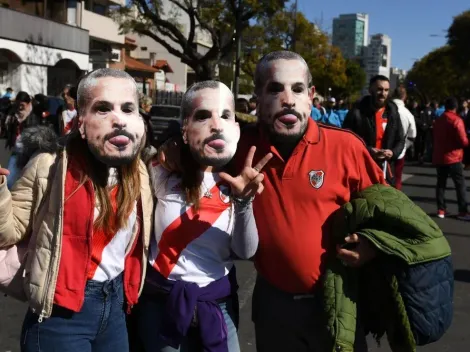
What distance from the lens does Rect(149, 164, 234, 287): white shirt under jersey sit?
7.86 ft

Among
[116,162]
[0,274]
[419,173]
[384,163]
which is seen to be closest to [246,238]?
[116,162]

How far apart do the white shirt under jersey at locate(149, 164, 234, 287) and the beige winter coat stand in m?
0.42

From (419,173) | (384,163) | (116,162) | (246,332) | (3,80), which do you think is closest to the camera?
(116,162)

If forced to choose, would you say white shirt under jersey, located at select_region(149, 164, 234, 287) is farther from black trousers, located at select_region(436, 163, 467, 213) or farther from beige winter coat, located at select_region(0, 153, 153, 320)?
black trousers, located at select_region(436, 163, 467, 213)

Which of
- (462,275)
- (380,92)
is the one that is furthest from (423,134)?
(462,275)

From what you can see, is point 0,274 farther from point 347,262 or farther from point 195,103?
point 347,262

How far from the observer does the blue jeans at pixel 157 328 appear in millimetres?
2406

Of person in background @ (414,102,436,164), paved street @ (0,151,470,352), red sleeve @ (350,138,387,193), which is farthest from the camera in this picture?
person in background @ (414,102,436,164)

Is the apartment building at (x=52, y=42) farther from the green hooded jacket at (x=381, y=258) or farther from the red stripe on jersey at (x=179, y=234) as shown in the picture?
the green hooded jacket at (x=381, y=258)

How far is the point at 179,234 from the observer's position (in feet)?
7.88

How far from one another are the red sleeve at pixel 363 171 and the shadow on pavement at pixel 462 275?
3.65 m

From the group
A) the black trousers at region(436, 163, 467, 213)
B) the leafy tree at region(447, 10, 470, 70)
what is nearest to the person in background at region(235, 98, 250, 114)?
the black trousers at region(436, 163, 467, 213)

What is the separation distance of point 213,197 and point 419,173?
1263cm

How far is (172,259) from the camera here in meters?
2.40
